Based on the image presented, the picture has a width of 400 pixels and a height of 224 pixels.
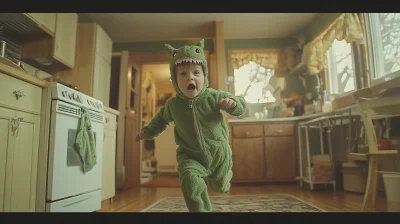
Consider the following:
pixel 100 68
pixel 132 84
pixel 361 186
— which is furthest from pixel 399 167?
pixel 132 84

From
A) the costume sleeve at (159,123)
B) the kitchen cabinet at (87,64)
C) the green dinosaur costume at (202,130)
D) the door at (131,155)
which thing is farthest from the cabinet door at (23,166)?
the door at (131,155)

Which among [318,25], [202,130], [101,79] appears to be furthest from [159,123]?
[318,25]

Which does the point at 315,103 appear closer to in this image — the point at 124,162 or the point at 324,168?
the point at 324,168

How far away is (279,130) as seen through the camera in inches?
133

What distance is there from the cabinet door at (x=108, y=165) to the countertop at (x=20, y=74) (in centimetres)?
95

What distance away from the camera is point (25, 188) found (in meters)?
1.40

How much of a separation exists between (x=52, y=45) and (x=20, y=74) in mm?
1145

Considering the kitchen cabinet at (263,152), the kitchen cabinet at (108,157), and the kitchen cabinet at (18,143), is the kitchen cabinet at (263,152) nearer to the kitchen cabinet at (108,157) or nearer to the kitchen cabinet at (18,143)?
the kitchen cabinet at (108,157)

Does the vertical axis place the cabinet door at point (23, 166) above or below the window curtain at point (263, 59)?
below

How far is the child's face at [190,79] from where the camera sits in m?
1.01

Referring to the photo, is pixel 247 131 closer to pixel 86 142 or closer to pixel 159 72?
pixel 86 142

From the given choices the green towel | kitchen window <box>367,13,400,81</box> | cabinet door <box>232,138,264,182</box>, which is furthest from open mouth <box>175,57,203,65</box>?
cabinet door <box>232,138,264,182</box>

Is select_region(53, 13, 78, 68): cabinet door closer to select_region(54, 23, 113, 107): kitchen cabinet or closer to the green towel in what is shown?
select_region(54, 23, 113, 107): kitchen cabinet

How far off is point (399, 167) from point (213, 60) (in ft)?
8.88
